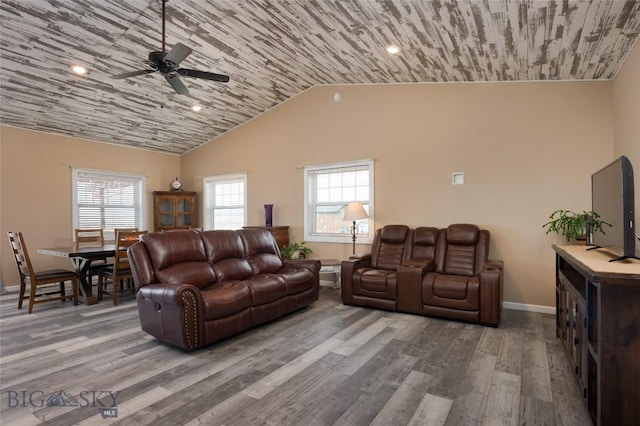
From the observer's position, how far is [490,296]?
3703 mm

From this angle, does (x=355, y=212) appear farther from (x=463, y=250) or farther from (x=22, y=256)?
(x=22, y=256)

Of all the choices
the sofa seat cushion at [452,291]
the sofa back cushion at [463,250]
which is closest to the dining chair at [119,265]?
the sofa seat cushion at [452,291]

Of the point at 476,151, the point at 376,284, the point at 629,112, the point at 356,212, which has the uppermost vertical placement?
the point at 629,112

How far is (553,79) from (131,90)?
5.64 m

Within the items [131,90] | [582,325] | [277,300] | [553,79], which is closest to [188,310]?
[277,300]

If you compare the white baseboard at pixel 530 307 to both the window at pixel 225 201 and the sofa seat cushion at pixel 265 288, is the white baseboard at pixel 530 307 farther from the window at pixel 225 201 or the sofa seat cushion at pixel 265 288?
the window at pixel 225 201

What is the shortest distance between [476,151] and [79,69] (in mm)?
5209

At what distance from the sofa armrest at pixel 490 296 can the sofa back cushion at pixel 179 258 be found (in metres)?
2.91

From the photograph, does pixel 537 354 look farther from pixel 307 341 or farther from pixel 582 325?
pixel 307 341

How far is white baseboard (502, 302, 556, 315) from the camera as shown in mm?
4250

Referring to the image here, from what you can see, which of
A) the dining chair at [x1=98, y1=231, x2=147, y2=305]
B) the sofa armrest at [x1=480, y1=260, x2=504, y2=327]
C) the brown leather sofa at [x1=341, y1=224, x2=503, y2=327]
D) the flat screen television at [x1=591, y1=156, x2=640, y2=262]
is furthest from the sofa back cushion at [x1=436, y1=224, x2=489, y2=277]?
the dining chair at [x1=98, y1=231, x2=147, y2=305]

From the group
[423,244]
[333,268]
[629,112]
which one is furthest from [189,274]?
[629,112]

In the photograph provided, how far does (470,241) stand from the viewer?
14.4 feet

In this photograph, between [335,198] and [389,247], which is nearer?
[389,247]
